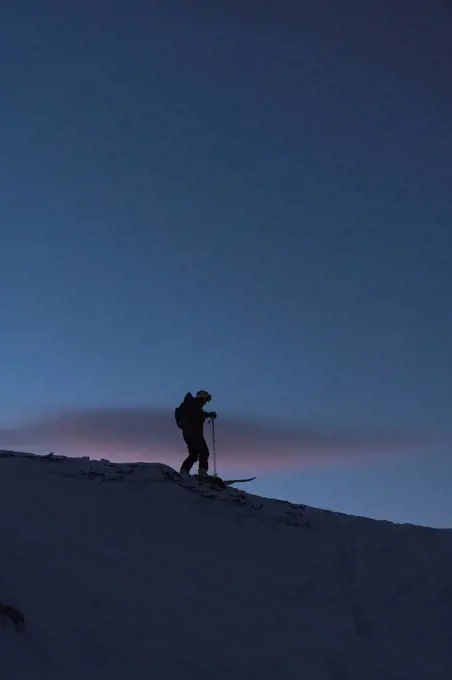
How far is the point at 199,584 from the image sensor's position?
1187 centimetres

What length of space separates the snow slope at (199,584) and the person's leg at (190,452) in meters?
1.15

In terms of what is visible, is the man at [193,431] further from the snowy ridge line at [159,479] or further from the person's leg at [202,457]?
the snowy ridge line at [159,479]

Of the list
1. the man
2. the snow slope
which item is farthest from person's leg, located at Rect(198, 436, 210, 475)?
the snow slope

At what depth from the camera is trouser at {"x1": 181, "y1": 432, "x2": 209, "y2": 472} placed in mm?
16688

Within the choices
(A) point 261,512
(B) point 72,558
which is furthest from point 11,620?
(A) point 261,512

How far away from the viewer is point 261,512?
51.4 feet

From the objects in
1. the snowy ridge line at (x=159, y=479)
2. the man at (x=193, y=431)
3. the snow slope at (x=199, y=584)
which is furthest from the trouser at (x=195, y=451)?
the snow slope at (x=199, y=584)

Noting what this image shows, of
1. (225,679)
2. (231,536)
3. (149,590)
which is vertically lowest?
(225,679)

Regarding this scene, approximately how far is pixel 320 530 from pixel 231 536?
2771mm

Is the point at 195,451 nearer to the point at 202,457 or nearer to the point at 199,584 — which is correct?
the point at 202,457

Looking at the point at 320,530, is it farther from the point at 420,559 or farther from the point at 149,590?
the point at 149,590

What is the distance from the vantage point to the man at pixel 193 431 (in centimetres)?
1670

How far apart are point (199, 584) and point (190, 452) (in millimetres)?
5157

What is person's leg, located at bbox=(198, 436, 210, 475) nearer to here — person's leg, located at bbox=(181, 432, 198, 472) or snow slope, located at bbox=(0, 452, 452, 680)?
person's leg, located at bbox=(181, 432, 198, 472)
